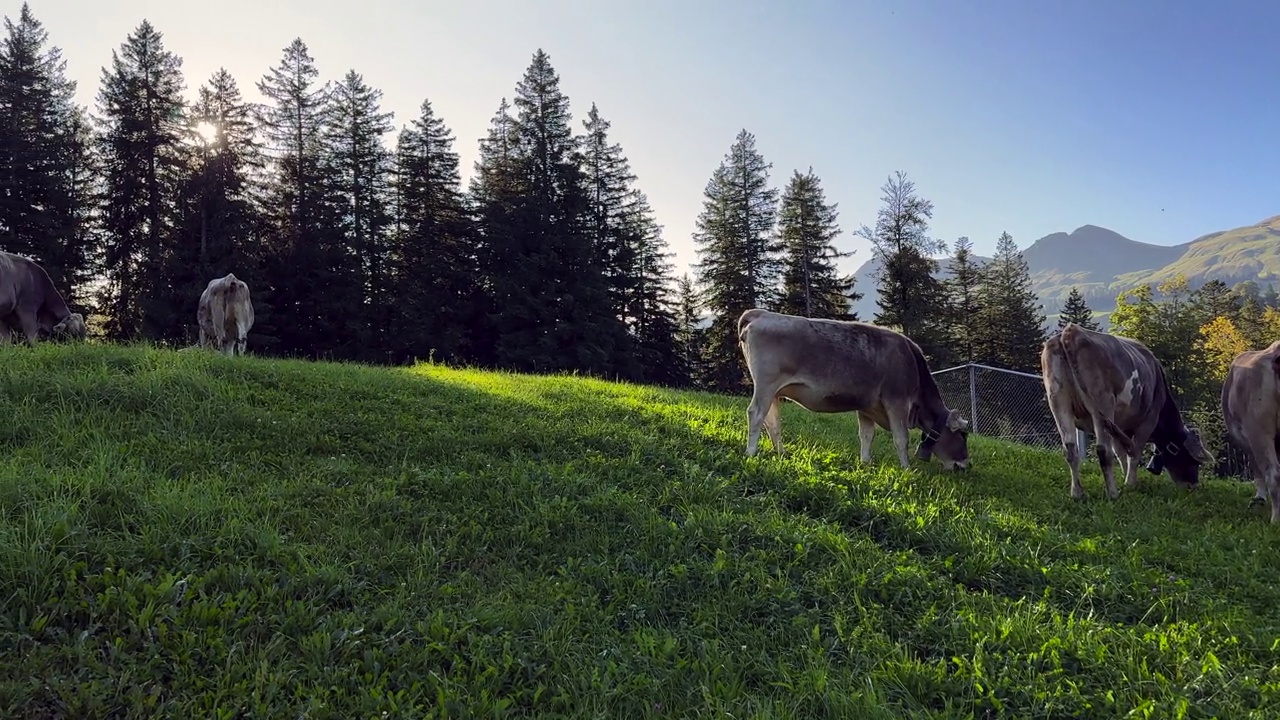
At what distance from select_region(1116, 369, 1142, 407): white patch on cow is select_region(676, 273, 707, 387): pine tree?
2899cm

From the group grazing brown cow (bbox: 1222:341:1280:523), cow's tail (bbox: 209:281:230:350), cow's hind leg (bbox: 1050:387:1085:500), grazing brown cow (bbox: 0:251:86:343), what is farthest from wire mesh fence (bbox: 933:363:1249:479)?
grazing brown cow (bbox: 0:251:86:343)

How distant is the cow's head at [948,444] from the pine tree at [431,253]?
81.7 feet

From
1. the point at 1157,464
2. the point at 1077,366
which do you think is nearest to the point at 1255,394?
the point at 1077,366

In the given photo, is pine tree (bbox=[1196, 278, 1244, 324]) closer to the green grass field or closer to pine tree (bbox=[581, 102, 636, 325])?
pine tree (bbox=[581, 102, 636, 325])

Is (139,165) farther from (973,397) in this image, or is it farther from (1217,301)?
(1217,301)

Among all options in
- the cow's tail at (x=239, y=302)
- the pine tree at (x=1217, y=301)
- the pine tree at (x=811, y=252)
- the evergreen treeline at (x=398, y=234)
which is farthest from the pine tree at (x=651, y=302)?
the pine tree at (x=1217, y=301)

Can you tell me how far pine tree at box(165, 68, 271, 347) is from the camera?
27.5m

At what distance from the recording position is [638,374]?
106 ft

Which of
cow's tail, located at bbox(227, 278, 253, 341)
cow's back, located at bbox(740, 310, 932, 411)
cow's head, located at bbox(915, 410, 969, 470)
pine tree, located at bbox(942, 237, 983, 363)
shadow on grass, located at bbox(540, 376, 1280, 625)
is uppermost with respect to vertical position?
pine tree, located at bbox(942, 237, 983, 363)

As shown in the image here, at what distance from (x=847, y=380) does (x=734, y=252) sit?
31302 mm

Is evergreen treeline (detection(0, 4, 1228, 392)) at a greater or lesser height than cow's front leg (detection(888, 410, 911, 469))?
greater

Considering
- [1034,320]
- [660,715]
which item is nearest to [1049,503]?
[660,715]

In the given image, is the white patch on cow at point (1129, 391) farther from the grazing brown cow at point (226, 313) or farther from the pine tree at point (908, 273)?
the pine tree at point (908, 273)

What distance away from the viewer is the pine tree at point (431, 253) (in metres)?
31.4
